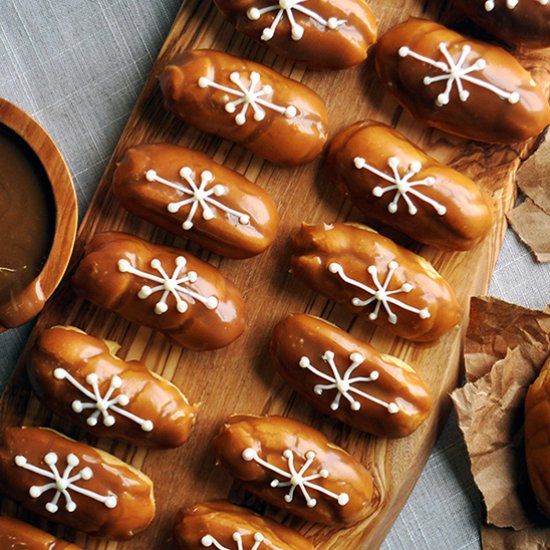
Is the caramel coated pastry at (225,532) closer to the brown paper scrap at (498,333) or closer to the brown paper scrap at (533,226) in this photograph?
the brown paper scrap at (498,333)

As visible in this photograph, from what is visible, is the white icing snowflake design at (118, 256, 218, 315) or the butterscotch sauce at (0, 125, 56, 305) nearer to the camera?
the butterscotch sauce at (0, 125, 56, 305)

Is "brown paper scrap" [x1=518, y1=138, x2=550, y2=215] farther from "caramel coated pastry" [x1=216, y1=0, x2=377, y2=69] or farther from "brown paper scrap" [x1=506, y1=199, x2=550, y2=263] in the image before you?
"caramel coated pastry" [x1=216, y1=0, x2=377, y2=69]

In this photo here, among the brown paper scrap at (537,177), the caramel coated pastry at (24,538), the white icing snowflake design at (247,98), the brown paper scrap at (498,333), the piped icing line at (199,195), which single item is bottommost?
the caramel coated pastry at (24,538)

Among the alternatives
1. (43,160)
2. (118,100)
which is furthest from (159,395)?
(118,100)

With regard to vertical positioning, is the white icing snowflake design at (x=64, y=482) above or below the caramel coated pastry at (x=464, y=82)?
below

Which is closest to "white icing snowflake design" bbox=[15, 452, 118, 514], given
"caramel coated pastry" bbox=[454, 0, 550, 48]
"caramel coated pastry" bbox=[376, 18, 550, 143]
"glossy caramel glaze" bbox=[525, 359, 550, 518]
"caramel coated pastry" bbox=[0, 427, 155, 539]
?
"caramel coated pastry" bbox=[0, 427, 155, 539]

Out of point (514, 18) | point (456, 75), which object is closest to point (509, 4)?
point (514, 18)

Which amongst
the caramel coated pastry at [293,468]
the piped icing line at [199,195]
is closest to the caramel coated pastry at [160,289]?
the piped icing line at [199,195]
